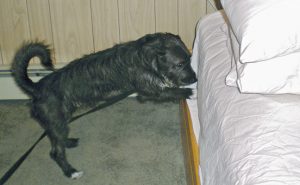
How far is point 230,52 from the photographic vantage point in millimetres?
1447

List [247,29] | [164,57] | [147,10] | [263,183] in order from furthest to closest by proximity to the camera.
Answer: [147,10] < [164,57] < [247,29] < [263,183]

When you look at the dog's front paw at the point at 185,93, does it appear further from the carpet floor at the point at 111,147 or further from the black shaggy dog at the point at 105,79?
the carpet floor at the point at 111,147

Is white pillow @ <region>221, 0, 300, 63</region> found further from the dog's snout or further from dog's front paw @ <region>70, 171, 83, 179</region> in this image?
dog's front paw @ <region>70, 171, 83, 179</region>

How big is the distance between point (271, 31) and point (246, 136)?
293 millimetres

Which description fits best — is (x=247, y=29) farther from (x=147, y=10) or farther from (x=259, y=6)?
(x=147, y=10)

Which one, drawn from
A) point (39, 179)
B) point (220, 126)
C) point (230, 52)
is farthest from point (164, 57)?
point (39, 179)

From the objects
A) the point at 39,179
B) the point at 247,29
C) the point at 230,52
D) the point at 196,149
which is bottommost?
the point at 39,179

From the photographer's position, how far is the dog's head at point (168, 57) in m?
1.72

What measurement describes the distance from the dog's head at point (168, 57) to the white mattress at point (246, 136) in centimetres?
36

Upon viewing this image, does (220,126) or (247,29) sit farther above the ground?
(247,29)

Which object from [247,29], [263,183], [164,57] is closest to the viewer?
[263,183]

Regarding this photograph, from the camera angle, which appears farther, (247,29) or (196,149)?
(196,149)

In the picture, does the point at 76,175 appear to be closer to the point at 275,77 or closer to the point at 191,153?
the point at 191,153

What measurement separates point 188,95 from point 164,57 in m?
0.26
